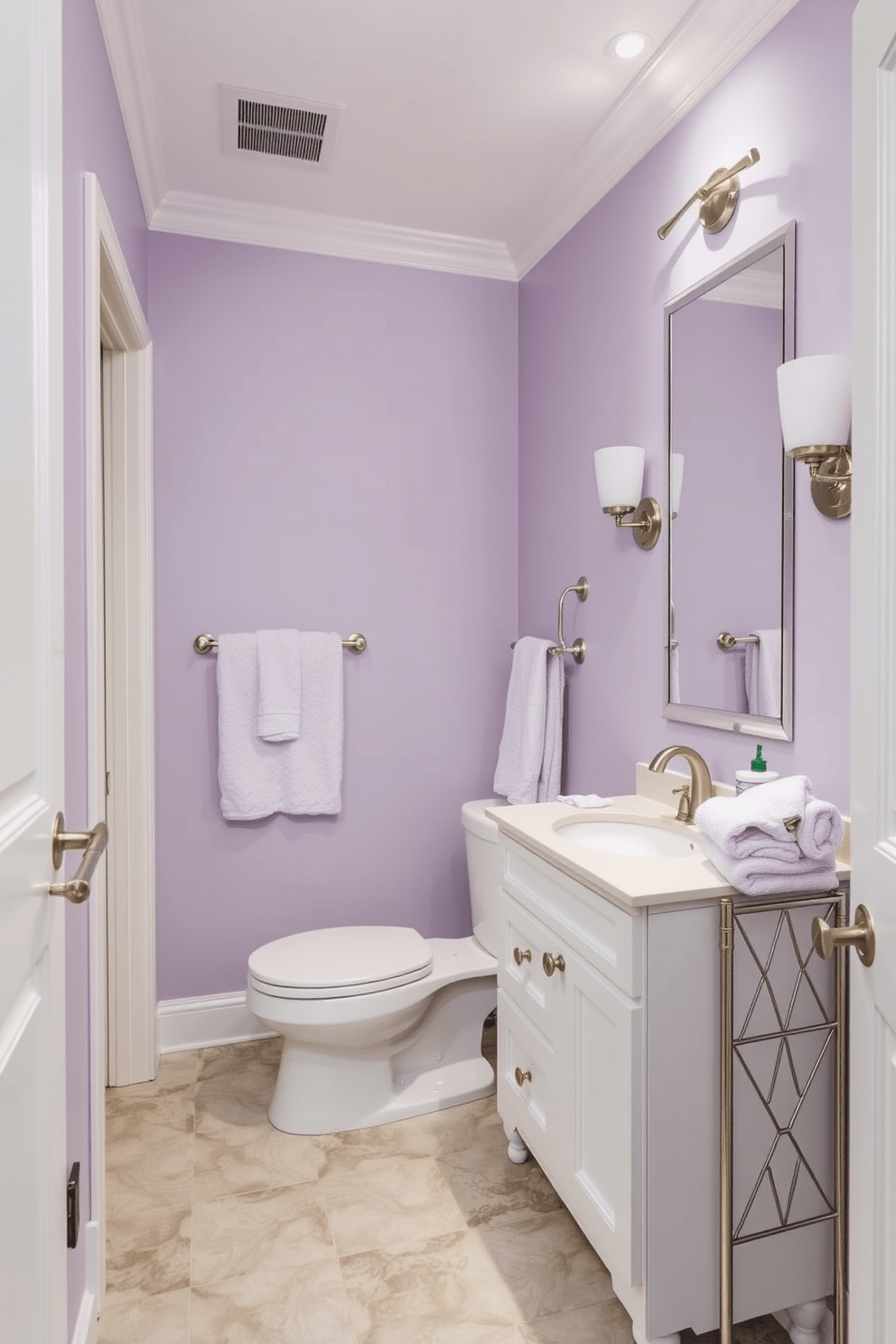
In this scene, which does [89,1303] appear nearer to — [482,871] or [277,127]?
[482,871]

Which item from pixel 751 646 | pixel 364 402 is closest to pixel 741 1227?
pixel 751 646

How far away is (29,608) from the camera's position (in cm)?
87

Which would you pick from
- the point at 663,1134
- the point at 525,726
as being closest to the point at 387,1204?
the point at 663,1134

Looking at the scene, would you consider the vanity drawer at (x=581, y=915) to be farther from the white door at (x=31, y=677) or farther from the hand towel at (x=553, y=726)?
the white door at (x=31, y=677)

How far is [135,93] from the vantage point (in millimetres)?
1923

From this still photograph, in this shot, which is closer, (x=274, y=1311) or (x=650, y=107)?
(x=274, y=1311)

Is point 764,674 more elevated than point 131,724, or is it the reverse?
point 764,674

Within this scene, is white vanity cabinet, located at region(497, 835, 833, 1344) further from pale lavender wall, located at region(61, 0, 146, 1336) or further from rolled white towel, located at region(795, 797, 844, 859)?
pale lavender wall, located at region(61, 0, 146, 1336)

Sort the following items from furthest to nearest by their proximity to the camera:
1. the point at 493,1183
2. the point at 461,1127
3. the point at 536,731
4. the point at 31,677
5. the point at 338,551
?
1. the point at 338,551
2. the point at 536,731
3. the point at 461,1127
4. the point at 493,1183
5. the point at 31,677

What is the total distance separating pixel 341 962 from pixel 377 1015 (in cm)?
16


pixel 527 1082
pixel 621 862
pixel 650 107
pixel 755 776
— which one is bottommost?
pixel 527 1082

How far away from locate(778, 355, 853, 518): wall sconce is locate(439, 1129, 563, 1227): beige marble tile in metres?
1.53

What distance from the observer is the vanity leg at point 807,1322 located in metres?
1.41

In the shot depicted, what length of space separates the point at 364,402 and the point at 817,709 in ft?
5.65
